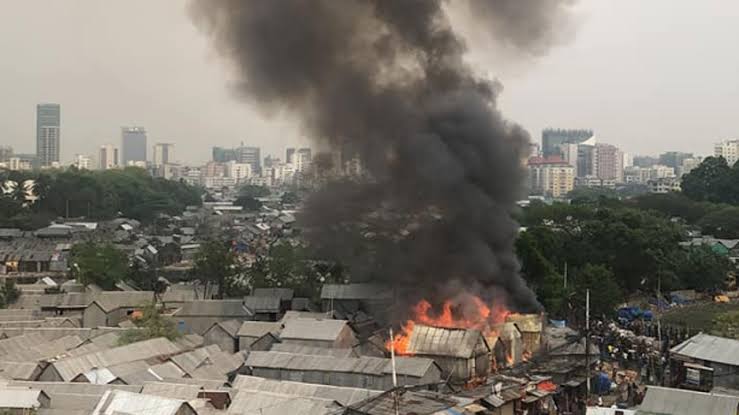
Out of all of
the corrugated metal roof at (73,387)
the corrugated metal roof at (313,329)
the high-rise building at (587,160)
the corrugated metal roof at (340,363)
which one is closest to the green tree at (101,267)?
the corrugated metal roof at (313,329)

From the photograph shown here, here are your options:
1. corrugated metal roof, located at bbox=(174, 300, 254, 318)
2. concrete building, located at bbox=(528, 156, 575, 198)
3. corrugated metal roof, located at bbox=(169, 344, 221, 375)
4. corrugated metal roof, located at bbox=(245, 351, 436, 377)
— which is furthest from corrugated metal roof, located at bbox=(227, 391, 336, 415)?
concrete building, located at bbox=(528, 156, 575, 198)

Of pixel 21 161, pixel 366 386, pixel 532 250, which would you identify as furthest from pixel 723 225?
pixel 21 161

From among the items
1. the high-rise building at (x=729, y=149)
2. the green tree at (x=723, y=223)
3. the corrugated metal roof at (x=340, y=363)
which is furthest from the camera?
the high-rise building at (x=729, y=149)

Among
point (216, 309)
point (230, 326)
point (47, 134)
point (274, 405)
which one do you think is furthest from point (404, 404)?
point (47, 134)

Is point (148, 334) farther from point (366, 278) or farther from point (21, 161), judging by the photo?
point (21, 161)

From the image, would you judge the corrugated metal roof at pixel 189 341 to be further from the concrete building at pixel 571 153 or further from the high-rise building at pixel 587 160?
the concrete building at pixel 571 153

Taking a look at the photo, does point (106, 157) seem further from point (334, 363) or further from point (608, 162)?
point (334, 363)

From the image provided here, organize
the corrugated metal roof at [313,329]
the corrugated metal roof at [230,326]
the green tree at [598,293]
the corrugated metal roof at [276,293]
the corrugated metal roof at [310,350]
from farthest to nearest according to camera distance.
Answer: the corrugated metal roof at [276,293], the green tree at [598,293], the corrugated metal roof at [230,326], the corrugated metal roof at [313,329], the corrugated metal roof at [310,350]
